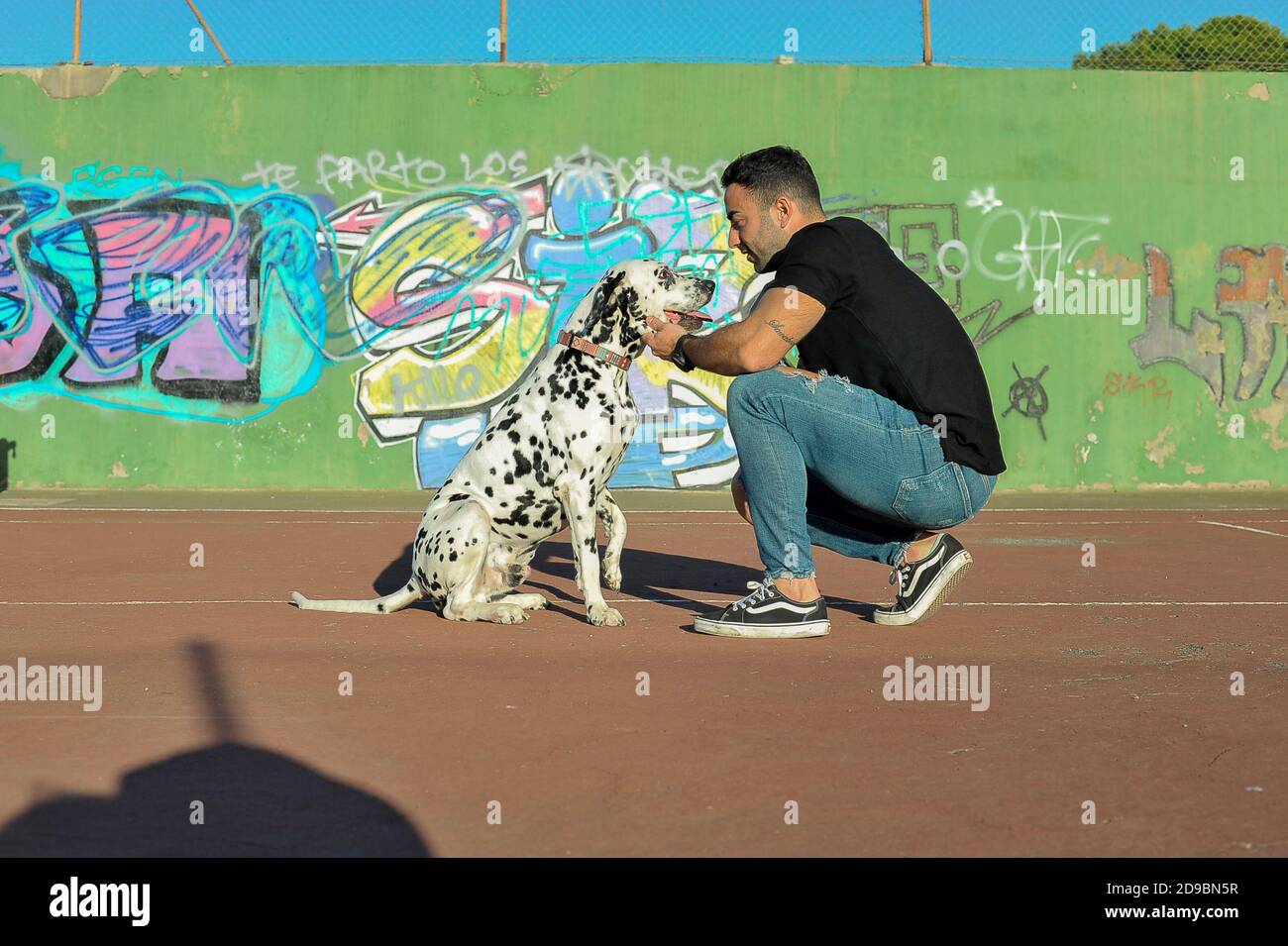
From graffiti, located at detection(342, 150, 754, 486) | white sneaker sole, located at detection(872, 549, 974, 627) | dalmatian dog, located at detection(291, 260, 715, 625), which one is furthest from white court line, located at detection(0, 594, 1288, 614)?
graffiti, located at detection(342, 150, 754, 486)

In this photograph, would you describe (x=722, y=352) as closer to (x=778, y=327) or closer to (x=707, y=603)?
(x=778, y=327)

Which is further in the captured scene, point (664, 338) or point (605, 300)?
point (605, 300)

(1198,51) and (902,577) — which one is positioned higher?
(1198,51)

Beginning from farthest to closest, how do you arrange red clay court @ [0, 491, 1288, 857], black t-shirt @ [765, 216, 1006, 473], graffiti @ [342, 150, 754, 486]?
1. graffiti @ [342, 150, 754, 486]
2. black t-shirt @ [765, 216, 1006, 473]
3. red clay court @ [0, 491, 1288, 857]

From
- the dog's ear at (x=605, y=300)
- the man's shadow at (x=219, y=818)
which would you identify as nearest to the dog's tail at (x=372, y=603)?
the dog's ear at (x=605, y=300)

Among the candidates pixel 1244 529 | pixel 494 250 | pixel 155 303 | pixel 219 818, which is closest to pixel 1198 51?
pixel 1244 529

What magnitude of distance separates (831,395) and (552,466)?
132 centimetres

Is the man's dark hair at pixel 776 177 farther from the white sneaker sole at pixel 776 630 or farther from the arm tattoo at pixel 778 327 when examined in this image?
the white sneaker sole at pixel 776 630

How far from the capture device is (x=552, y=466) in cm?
596

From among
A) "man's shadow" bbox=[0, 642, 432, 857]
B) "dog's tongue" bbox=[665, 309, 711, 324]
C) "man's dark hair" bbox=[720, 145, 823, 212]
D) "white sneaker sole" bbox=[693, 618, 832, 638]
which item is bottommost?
"man's shadow" bbox=[0, 642, 432, 857]

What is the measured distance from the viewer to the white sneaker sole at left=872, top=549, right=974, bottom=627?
18.4 feet

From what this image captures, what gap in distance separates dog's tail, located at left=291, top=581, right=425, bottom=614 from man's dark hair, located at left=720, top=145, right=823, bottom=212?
2301 millimetres

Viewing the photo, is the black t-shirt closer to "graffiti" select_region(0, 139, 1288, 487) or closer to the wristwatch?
the wristwatch

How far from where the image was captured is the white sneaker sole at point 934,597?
561 cm
